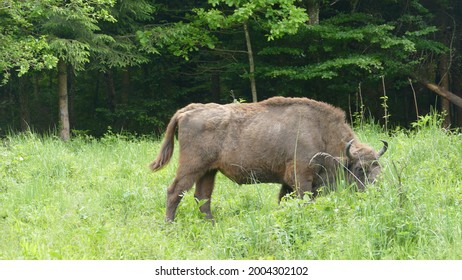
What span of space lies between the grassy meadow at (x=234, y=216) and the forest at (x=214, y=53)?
475 cm

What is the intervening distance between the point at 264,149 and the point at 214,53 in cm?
1214

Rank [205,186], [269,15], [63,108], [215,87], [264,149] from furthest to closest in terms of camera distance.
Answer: [215,87], [63,108], [269,15], [205,186], [264,149]

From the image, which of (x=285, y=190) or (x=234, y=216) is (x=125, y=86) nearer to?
(x=285, y=190)

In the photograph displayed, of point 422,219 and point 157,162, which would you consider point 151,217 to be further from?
point 422,219

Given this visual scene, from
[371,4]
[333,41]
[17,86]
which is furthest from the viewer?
[17,86]

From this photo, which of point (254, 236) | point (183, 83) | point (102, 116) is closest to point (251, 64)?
point (183, 83)

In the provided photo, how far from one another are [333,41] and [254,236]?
13.0 meters

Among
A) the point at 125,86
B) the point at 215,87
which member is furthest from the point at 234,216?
the point at 125,86

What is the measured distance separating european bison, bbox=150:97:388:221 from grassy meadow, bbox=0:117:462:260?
0.39 metres

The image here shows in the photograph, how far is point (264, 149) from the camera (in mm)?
8914

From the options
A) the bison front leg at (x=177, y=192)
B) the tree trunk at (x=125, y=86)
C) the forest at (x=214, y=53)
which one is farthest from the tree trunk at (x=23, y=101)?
the bison front leg at (x=177, y=192)

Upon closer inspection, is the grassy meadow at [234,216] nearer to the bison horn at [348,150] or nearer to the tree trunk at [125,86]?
the bison horn at [348,150]

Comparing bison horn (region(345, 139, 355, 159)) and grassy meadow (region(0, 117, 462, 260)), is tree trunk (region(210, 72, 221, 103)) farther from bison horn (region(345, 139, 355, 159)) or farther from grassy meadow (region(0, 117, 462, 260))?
bison horn (region(345, 139, 355, 159))
